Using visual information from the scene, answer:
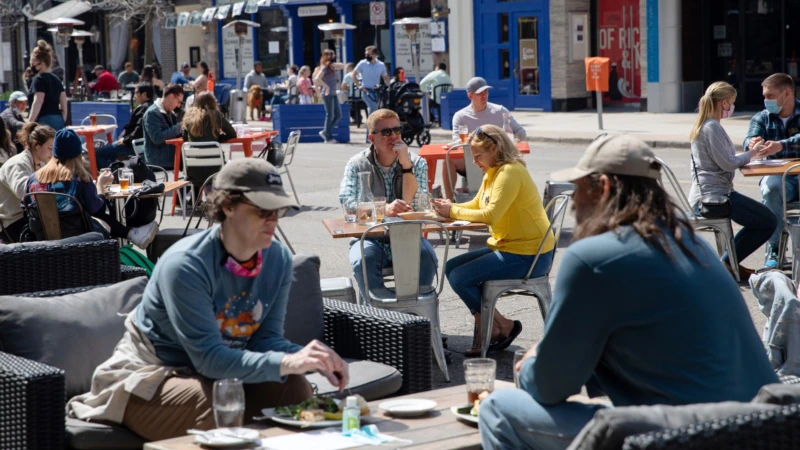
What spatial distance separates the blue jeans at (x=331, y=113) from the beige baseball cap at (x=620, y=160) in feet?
62.3

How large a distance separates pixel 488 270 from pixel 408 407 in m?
2.97

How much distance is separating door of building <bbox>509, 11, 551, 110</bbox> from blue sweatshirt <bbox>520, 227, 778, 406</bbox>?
25548 mm

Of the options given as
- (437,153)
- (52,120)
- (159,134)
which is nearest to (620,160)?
(437,153)

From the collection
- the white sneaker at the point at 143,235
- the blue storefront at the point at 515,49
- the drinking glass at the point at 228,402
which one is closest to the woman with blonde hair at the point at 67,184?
the white sneaker at the point at 143,235

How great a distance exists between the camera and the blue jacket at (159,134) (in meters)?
13.7

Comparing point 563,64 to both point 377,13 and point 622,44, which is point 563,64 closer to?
point 622,44

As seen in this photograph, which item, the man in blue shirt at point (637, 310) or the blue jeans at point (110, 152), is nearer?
the man in blue shirt at point (637, 310)

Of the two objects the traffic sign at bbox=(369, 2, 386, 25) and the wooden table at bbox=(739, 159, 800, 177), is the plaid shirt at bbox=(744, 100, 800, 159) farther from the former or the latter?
the traffic sign at bbox=(369, 2, 386, 25)

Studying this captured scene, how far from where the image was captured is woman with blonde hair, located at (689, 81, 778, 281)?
28.8 ft

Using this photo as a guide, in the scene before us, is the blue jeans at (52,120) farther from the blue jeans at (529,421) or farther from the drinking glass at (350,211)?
the blue jeans at (529,421)

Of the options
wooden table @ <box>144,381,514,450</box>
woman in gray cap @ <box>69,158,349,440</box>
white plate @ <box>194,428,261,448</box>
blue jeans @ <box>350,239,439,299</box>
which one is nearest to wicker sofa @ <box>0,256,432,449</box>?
woman in gray cap @ <box>69,158,349,440</box>

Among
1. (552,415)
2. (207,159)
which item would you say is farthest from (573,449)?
(207,159)

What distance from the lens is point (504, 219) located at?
677cm

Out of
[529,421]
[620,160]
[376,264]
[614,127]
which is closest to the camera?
[620,160]
